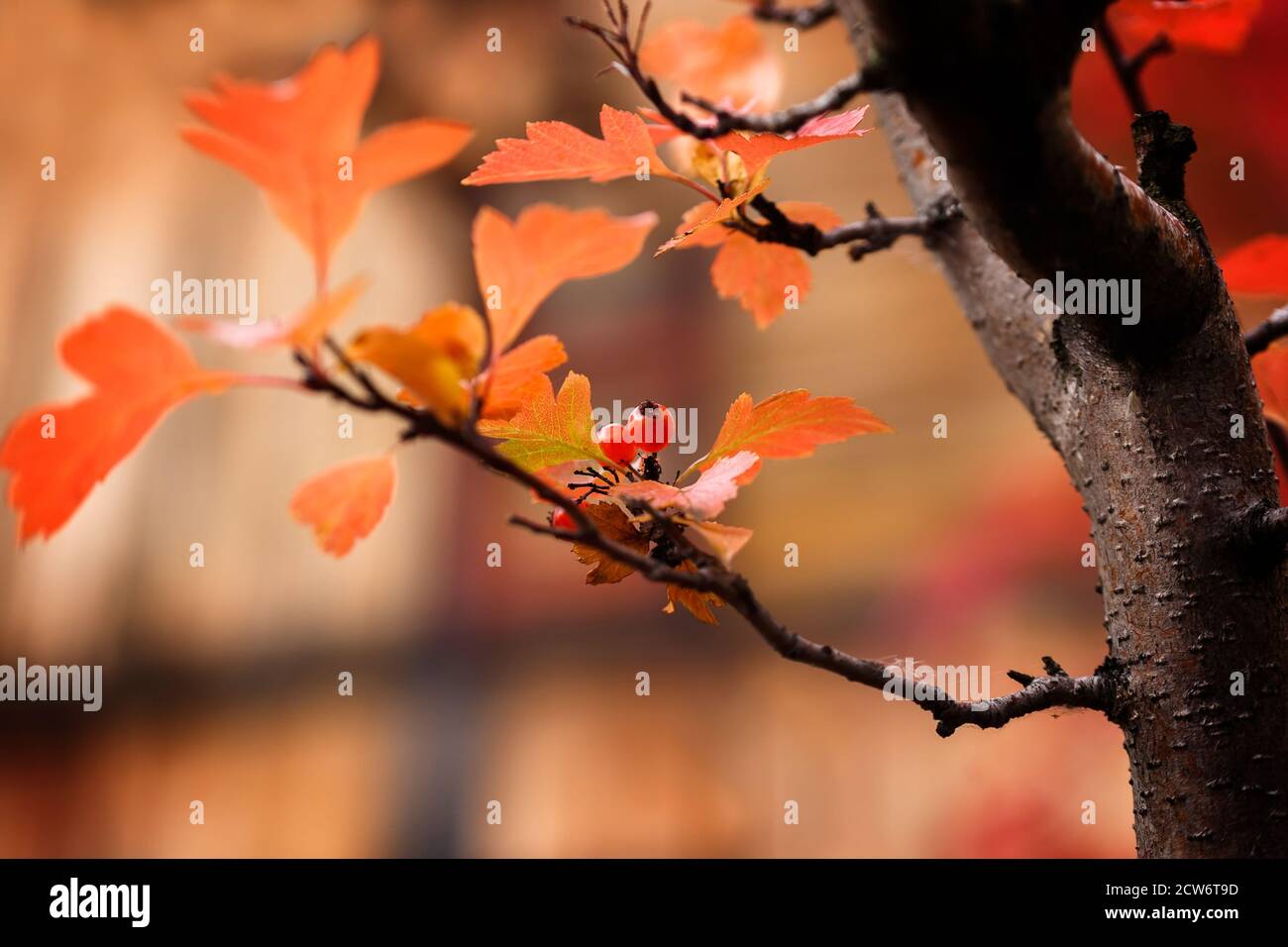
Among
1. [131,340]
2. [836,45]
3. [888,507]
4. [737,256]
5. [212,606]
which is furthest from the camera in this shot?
[212,606]

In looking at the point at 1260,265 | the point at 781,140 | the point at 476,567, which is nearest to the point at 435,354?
the point at 781,140

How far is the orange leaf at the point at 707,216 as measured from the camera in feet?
0.88

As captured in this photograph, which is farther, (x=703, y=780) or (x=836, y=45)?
(x=836, y=45)

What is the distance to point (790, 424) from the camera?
0.28 metres

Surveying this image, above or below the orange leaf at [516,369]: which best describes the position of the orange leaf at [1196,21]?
above

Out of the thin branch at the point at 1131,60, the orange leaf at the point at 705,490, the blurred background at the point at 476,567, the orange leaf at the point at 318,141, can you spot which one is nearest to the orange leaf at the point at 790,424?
the orange leaf at the point at 705,490

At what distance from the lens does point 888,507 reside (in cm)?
134

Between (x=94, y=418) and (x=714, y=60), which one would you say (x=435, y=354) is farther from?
(x=714, y=60)

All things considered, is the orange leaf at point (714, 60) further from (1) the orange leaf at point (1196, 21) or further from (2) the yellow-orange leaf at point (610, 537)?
(2) the yellow-orange leaf at point (610, 537)

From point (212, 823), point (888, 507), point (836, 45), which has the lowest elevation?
point (212, 823)

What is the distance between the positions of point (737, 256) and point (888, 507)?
1.03 meters

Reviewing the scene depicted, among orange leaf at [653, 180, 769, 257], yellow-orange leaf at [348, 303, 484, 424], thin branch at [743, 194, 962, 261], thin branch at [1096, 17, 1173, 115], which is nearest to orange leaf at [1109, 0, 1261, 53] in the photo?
thin branch at [1096, 17, 1173, 115]

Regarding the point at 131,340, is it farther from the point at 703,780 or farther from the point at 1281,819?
the point at 703,780
